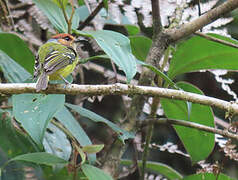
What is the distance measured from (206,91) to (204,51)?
5.18ft

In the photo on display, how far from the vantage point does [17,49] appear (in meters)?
2.31

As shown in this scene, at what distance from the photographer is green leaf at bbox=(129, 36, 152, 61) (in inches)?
96.0

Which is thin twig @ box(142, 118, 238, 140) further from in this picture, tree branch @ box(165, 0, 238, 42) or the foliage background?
tree branch @ box(165, 0, 238, 42)

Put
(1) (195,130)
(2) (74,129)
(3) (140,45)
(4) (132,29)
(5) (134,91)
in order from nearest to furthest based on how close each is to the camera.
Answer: (5) (134,91) < (2) (74,129) < (1) (195,130) < (3) (140,45) < (4) (132,29)

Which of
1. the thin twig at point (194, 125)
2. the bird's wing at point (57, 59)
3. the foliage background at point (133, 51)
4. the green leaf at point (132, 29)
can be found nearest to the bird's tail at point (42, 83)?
the bird's wing at point (57, 59)

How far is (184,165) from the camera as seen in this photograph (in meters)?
3.64

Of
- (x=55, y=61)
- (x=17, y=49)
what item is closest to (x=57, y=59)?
(x=55, y=61)

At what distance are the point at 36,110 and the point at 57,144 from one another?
540 millimetres

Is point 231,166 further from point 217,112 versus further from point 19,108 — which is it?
point 19,108

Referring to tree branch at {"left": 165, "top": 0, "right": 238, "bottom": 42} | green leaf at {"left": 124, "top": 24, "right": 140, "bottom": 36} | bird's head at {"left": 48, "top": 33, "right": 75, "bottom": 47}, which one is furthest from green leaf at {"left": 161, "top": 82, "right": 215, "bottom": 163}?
green leaf at {"left": 124, "top": 24, "right": 140, "bottom": 36}

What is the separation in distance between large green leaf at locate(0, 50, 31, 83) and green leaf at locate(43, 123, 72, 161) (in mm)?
379

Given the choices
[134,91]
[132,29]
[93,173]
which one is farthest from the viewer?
[132,29]

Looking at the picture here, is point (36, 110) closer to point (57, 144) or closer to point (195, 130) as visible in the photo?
point (57, 144)

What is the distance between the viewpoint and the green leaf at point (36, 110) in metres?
1.67
